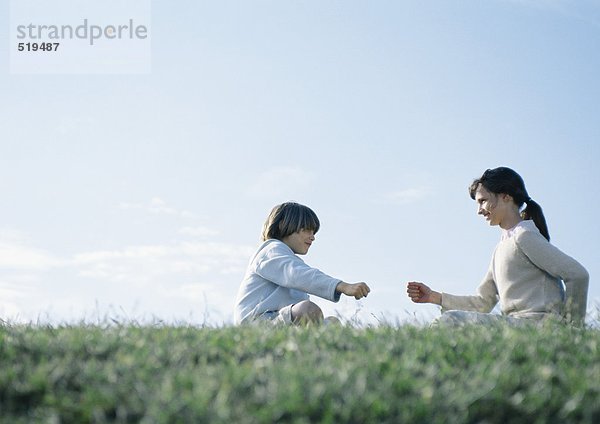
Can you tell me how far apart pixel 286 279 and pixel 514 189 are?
9.33ft

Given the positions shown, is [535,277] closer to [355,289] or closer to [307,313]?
[355,289]

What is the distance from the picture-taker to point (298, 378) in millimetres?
4277

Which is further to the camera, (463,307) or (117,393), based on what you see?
(463,307)

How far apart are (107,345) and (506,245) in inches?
197

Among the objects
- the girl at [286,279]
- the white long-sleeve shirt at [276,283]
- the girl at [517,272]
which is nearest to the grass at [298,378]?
the girl at [286,279]

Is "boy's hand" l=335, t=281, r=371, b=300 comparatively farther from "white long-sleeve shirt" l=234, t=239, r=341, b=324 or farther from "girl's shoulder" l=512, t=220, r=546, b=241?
"girl's shoulder" l=512, t=220, r=546, b=241


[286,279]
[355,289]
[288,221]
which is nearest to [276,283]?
[286,279]

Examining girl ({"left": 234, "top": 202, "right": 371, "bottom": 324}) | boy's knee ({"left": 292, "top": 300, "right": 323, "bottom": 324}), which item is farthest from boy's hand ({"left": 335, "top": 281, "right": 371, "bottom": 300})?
boy's knee ({"left": 292, "top": 300, "right": 323, "bottom": 324})

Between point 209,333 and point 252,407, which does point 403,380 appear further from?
point 209,333

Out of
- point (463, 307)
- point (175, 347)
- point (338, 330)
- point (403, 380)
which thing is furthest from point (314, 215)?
point (403, 380)

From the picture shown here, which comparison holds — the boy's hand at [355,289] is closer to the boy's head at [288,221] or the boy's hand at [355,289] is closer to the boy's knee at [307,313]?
the boy's knee at [307,313]

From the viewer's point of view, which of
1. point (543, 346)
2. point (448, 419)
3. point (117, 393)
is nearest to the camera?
point (448, 419)

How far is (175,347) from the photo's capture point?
526 cm

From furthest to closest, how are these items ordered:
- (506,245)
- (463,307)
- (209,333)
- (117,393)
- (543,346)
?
(463,307) → (506,245) → (209,333) → (543,346) → (117,393)
